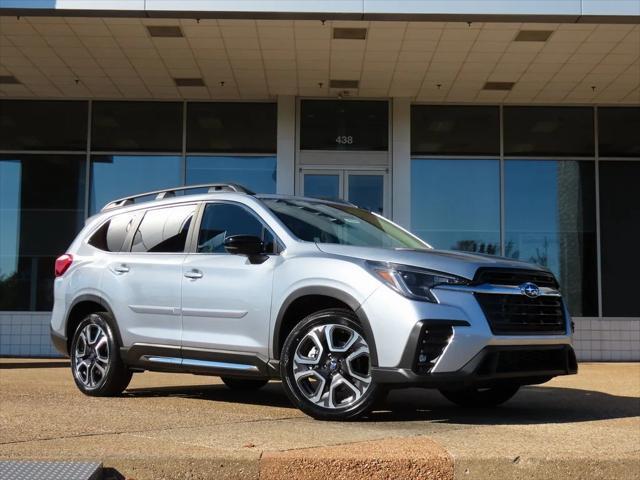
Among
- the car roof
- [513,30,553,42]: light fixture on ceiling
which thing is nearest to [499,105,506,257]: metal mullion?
[513,30,553,42]: light fixture on ceiling

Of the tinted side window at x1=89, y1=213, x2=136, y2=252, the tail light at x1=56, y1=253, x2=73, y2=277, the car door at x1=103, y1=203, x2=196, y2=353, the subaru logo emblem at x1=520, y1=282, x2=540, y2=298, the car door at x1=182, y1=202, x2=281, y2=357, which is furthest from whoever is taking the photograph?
the tail light at x1=56, y1=253, x2=73, y2=277

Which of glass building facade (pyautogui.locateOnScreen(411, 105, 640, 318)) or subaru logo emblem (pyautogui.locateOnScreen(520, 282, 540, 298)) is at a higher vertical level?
glass building facade (pyautogui.locateOnScreen(411, 105, 640, 318))

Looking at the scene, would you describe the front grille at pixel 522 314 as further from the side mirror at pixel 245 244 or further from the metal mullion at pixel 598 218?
the metal mullion at pixel 598 218

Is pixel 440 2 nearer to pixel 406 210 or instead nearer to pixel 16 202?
pixel 406 210

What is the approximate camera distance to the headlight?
4758 millimetres

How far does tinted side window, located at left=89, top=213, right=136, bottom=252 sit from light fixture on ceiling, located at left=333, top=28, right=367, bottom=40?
5512 mm

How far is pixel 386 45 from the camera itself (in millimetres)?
11672

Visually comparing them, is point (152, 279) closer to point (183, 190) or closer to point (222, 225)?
point (222, 225)

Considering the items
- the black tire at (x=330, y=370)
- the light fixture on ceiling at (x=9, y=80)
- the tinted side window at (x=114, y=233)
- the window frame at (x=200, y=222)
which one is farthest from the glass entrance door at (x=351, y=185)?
the black tire at (x=330, y=370)

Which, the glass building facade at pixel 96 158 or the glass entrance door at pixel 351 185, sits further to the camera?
the glass building facade at pixel 96 158

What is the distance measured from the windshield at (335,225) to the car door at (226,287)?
228 mm

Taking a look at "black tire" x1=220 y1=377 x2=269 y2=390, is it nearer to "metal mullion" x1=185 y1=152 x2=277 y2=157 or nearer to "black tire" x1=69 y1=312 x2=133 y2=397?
"black tire" x1=69 y1=312 x2=133 y2=397

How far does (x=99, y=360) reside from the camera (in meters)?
6.55

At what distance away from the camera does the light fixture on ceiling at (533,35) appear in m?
11.1
